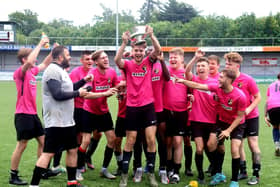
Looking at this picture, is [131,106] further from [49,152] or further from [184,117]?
[49,152]

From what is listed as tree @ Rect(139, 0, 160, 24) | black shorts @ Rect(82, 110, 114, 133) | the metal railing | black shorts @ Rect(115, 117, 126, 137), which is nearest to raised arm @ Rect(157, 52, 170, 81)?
black shorts @ Rect(115, 117, 126, 137)

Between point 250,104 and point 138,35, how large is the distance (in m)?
2.43

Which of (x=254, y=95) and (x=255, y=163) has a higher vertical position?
(x=254, y=95)

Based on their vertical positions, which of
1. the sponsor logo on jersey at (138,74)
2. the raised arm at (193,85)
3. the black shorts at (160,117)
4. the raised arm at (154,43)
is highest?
the raised arm at (154,43)

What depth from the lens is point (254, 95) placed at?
621 centimetres

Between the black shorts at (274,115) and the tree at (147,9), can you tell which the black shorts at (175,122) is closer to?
the black shorts at (274,115)

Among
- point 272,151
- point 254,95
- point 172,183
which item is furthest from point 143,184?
point 272,151

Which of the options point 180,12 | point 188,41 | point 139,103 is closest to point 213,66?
point 139,103

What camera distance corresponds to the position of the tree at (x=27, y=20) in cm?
7912

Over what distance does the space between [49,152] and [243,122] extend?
331 cm

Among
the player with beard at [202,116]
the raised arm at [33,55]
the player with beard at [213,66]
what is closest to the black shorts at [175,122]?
the player with beard at [202,116]

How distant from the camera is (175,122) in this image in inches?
252

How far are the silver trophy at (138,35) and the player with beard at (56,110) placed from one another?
119 cm

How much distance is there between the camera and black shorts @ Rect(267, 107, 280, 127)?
838cm
